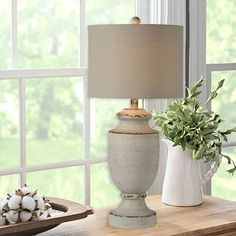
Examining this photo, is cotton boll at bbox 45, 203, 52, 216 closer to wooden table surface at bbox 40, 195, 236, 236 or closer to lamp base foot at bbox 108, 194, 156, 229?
wooden table surface at bbox 40, 195, 236, 236

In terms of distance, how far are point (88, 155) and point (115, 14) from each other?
2.23ft

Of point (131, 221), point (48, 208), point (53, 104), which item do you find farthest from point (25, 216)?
point (53, 104)

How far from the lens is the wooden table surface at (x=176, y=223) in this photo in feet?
10.3

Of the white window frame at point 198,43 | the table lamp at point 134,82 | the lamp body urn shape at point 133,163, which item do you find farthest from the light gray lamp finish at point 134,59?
the white window frame at point 198,43

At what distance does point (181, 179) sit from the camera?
11.8ft

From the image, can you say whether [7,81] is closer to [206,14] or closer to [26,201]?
[26,201]

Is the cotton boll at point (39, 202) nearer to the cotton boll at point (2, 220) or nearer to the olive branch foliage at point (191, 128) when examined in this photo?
the cotton boll at point (2, 220)

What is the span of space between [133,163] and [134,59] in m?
0.43

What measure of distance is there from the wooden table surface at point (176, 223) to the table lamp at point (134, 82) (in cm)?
8

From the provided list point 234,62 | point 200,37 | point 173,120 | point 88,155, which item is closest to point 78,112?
point 88,155

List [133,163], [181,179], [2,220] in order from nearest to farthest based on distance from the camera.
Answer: [2,220], [133,163], [181,179]

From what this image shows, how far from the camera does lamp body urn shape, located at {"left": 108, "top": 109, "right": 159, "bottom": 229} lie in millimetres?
3186

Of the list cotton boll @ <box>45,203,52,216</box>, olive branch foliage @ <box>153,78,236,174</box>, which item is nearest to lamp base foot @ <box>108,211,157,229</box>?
cotton boll @ <box>45,203,52,216</box>

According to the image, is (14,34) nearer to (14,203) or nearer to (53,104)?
(53,104)
